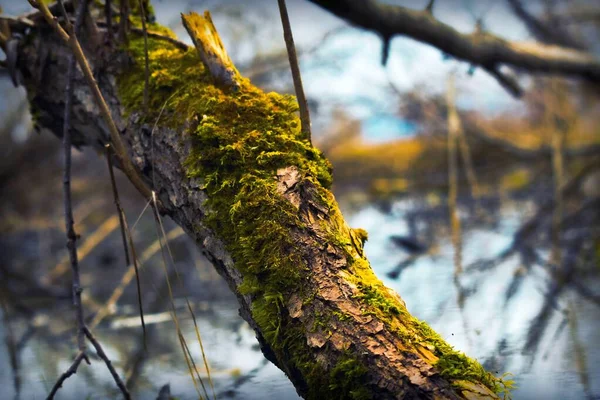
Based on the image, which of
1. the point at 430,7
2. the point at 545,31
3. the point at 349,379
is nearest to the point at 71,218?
the point at 349,379

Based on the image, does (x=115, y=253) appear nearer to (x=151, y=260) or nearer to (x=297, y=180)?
(x=151, y=260)

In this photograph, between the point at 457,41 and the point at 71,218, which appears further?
the point at 457,41

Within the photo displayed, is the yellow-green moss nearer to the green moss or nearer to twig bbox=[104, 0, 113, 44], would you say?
the green moss

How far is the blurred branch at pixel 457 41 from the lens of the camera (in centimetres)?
223

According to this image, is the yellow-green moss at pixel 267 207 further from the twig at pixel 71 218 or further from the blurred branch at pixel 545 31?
the blurred branch at pixel 545 31

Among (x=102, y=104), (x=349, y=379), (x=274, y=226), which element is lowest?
(x=349, y=379)

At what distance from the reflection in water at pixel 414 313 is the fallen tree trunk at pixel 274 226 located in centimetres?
33

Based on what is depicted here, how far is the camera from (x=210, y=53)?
4.45ft

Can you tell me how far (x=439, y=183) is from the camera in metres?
6.17

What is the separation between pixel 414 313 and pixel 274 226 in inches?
50.4

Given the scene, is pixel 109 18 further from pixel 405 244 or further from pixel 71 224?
pixel 405 244

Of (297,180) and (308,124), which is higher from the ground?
(308,124)

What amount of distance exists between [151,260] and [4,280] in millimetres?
903

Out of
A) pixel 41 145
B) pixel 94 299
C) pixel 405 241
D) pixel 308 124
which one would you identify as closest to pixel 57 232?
pixel 41 145
